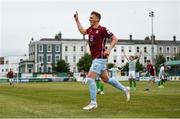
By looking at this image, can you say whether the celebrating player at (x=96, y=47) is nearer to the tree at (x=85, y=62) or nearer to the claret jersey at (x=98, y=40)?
the claret jersey at (x=98, y=40)

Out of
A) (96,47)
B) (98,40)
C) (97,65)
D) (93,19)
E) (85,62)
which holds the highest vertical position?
(85,62)

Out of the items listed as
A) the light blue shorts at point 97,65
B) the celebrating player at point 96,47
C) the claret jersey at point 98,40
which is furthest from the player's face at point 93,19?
the light blue shorts at point 97,65

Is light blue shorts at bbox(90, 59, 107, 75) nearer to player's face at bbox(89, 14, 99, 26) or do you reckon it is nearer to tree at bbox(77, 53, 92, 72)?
player's face at bbox(89, 14, 99, 26)

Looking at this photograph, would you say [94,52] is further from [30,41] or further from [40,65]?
[30,41]

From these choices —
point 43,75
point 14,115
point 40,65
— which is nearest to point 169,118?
point 14,115

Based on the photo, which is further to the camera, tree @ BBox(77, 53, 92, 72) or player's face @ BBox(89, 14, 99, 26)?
tree @ BBox(77, 53, 92, 72)

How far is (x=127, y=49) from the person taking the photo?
168 metres

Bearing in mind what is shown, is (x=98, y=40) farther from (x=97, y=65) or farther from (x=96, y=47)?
(x=97, y=65)

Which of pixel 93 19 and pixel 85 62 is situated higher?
pixel 85 62

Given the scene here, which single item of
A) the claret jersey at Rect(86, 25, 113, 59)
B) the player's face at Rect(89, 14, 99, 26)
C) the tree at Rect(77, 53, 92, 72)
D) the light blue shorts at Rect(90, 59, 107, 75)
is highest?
the tree at Rect(77, 53, 92, 72)

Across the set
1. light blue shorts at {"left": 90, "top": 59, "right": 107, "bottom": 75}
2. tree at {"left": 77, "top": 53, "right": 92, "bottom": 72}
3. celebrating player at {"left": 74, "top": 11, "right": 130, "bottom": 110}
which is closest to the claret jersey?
celebrating player at {"left": 74, "top": 11, "right": 130, "bottom": 110}

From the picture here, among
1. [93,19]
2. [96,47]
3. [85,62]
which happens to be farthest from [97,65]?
[85,62]

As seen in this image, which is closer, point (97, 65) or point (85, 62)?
point (97, 65)

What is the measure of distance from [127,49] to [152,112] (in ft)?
512
